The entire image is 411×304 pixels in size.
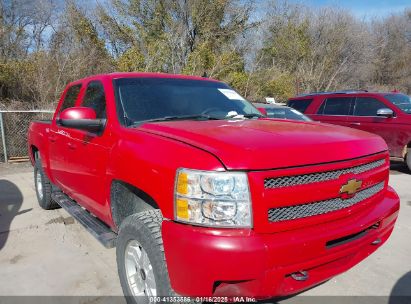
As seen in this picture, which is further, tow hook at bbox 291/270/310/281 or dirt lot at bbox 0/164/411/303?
dirt lot at bbox 0/164/411/303

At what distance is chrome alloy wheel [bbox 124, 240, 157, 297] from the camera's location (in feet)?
8.45

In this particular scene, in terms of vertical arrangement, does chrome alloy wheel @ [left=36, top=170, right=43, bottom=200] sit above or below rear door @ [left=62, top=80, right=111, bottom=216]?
below

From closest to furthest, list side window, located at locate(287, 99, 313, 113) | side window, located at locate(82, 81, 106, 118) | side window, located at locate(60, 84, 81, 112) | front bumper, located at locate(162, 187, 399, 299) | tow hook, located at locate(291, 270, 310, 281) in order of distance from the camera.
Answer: front bumper, located at locate(162, 187, 399, 299)
tow hook, located at locate(291, 270, 310, 281)
side window, located at locate(82, 81, 106, 118)
side window, located at locate(60, 84, 81, 112)
side window, located at locate(287, 99, 313, 113)

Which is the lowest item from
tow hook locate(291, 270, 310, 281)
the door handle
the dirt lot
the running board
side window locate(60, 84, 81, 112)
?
the dirt lot

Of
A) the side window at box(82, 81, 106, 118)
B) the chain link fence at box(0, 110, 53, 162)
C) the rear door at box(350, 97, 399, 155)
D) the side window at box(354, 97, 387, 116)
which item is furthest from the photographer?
the chain link fence at box(0, 110, 53, 162)

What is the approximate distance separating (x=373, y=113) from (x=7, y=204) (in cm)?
794

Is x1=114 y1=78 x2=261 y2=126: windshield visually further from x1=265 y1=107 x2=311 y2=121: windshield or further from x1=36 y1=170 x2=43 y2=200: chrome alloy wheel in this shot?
x1=265 y1=107 x2=311 y2=121: windshield

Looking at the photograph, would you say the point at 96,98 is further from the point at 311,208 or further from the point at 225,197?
the point at 311,208

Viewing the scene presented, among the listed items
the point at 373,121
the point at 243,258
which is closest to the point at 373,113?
the point at 373,121

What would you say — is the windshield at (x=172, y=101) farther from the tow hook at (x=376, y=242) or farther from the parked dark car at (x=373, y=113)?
the parked dark car at (x=373, y=113)

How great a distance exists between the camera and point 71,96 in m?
4.60

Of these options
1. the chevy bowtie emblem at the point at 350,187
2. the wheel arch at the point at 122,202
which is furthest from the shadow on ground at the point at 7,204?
the chevy bowtie emblem at the point at 350,187

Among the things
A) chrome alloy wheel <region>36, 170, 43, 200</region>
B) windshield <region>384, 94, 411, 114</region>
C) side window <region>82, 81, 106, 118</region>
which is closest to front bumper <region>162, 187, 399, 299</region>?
side window <region>82, 81, 106, 118</region>

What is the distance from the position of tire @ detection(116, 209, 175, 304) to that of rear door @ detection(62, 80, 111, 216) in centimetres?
60
